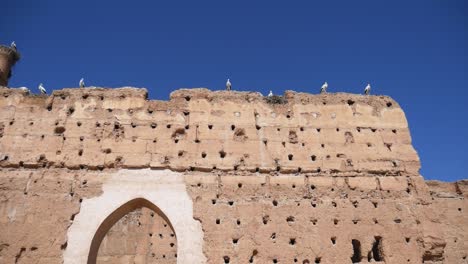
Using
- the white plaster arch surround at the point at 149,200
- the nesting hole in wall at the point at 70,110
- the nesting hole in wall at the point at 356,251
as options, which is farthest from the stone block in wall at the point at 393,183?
the nesting hole in wall at the point at 70,110

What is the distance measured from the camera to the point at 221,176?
9.69 meters

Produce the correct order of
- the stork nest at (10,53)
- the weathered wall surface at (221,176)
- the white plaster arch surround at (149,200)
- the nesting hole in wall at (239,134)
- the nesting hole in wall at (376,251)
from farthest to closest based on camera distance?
the stork nest at (10,53), the nesting hole in wall at (239,134), the nesting hole in wall at (376,251), the weathered wall surface at (221,176), the white plaster arch surround at (149,200)

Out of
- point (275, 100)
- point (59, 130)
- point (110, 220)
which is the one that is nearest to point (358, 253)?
point (275, 100)

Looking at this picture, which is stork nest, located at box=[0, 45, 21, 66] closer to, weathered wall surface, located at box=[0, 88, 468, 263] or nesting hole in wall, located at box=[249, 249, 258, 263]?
weathered wall surface, located at box=[0, 88, 468, 263]

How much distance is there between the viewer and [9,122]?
32.8 ft

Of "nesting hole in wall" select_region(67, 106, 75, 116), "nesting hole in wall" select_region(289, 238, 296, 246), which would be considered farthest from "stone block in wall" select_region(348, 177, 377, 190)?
"nesting hole in wall" select_region(67, 106, 75, 116)

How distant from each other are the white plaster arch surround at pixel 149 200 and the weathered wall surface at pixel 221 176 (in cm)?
2

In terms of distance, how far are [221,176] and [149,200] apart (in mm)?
1690

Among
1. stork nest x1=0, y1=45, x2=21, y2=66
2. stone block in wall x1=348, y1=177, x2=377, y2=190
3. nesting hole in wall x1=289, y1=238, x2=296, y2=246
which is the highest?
stork nest x1=0, y1=45, x2=21, y2=66

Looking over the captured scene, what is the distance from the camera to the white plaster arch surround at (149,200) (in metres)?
8.77

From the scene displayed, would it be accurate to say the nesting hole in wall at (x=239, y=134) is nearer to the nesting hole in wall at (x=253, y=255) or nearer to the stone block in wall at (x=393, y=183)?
the nesting hole in wall at (x=253, y=255)

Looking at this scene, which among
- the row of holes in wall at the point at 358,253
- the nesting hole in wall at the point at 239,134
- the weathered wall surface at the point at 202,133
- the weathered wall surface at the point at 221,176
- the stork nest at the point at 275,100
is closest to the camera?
the row of holes in wall at the point at 358,253

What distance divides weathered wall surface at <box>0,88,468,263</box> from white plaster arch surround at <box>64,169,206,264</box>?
0.02 metres

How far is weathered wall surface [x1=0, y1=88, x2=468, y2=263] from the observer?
29.5 ft
